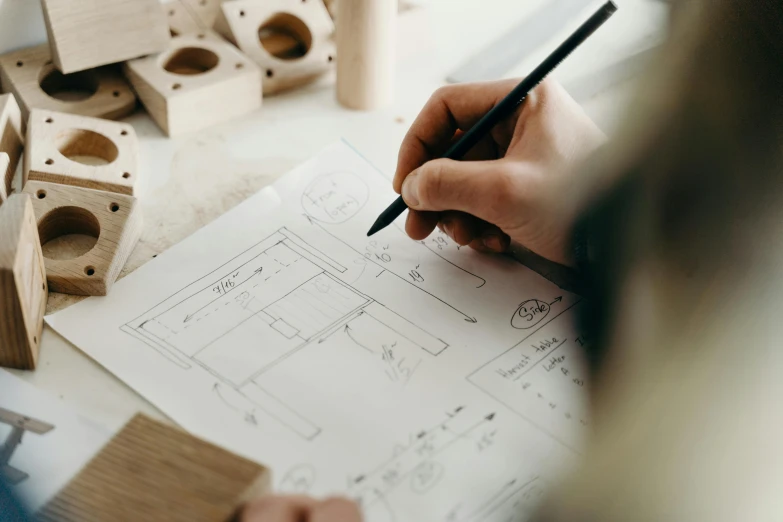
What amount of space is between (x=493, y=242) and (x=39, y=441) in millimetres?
411

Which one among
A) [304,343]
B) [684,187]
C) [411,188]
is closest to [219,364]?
[304,343]

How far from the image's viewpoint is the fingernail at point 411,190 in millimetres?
664

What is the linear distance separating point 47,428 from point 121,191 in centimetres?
26

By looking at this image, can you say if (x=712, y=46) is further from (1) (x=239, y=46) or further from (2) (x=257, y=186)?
(1) (x=239, y=46)

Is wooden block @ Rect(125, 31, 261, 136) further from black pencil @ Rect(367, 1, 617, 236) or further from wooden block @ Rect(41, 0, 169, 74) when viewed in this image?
black pencil @ Rect(367, 1, 617, 236)

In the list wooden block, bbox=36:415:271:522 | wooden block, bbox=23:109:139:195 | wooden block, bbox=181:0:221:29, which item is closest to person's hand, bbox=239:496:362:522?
wooden block, bbox=36:415:271:522

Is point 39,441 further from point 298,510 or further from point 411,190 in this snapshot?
point 411,190

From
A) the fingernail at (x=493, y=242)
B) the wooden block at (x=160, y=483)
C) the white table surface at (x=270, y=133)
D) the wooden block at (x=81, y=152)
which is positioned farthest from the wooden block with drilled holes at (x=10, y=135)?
the fingernail at (x=493, y=242)

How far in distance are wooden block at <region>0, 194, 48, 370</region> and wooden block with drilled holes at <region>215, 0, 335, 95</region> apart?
0.37 metres

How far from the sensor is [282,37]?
0.97m

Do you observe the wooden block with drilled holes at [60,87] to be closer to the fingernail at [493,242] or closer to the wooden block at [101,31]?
the wooden block at [101,31]

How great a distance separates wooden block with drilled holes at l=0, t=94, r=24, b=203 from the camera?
2.38ft

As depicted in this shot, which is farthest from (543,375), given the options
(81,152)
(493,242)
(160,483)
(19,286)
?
(81,152)

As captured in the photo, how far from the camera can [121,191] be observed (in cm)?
74
